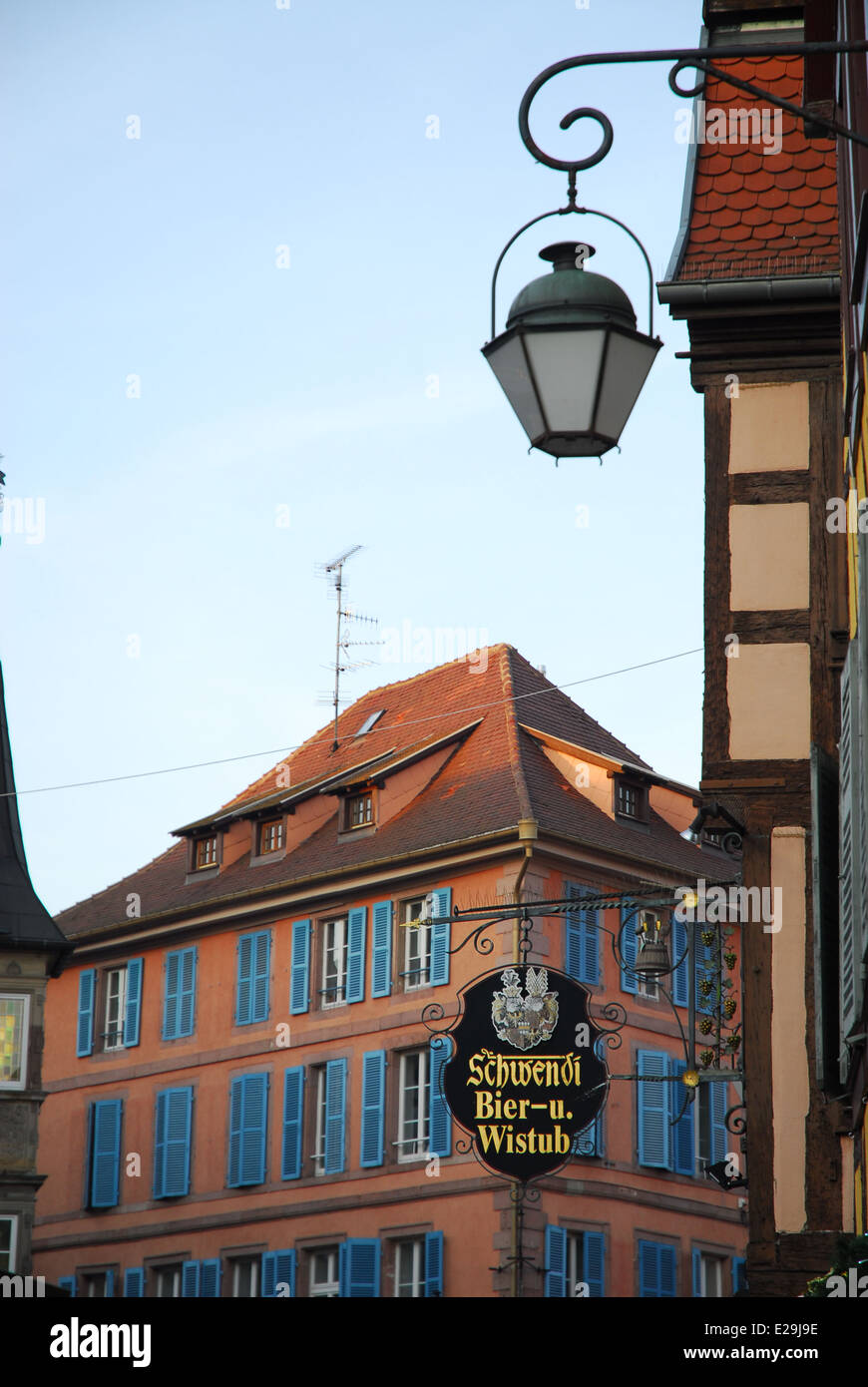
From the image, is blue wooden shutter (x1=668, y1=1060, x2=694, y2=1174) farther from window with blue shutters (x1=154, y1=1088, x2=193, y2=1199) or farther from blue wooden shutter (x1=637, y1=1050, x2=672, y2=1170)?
window with blue shutters (x1=154, y1=1088, x2=193, y2=1199)

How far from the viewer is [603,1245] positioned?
89.0 feet

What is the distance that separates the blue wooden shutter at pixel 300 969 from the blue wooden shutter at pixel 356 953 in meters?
0.80

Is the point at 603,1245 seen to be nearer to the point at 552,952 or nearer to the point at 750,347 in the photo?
the point at 552,952

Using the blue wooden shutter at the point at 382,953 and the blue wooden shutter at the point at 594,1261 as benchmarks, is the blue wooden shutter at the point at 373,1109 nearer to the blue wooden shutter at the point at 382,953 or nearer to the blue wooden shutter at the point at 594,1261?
the blue wooden shutter at the point at 382,953

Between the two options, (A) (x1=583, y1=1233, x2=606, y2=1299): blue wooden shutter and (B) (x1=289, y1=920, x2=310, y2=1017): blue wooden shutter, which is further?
(B) (x1=289, y1=920, x2=310, y2=1017): blue wooden shutter

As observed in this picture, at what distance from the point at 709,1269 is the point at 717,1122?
80.3 inches

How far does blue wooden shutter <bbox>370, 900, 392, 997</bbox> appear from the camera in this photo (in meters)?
28.8

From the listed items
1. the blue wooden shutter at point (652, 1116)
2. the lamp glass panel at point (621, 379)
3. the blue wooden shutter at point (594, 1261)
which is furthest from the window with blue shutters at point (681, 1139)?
the lamp glass panel at point (621, 379)

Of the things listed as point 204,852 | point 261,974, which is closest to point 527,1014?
point 261,974

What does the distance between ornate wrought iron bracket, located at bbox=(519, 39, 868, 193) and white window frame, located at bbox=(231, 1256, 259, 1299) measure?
25005 mm

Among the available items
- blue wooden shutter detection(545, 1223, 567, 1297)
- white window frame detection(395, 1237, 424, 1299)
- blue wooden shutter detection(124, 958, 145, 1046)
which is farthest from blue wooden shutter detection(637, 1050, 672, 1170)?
blue wooden shutter detection(124, 958, 145, 1046)
